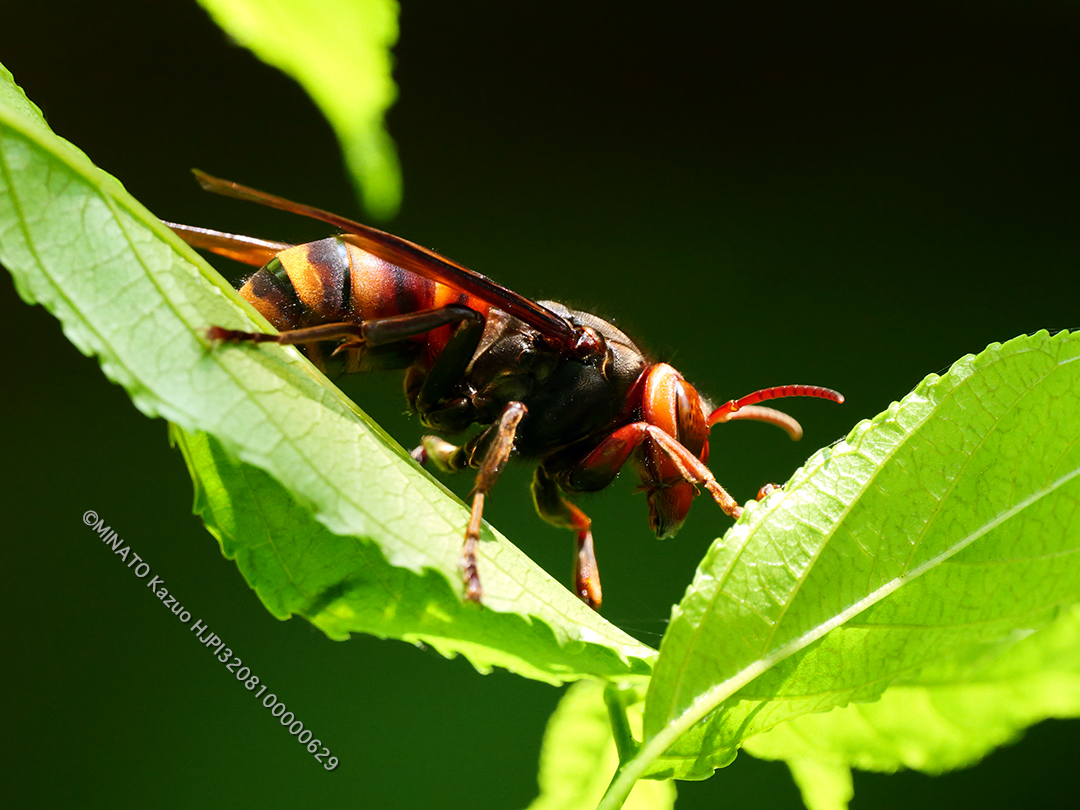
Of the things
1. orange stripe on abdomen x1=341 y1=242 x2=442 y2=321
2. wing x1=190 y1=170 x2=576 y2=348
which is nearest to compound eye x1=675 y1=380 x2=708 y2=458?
wing x1=190 y1=170 x2=576 y2=348

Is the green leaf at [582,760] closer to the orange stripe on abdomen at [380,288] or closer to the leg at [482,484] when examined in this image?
the leg at [482,484]

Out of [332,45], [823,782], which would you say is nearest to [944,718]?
[823,782]

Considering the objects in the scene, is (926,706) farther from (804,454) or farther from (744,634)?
(804,454)

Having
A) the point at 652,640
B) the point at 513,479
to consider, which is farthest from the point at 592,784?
the point at 513,479

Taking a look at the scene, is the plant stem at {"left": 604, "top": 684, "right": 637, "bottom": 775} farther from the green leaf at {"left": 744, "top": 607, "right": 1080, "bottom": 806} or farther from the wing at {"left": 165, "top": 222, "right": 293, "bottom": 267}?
the wing at {"left": 165, "top": 222, "right": 293, "bottom": 267}

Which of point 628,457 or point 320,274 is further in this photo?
point 628,457

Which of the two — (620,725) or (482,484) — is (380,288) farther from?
(620,725)
